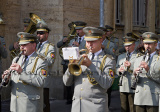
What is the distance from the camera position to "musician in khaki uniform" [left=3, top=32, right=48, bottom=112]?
19.5 feet

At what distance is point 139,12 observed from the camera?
1802 centimetres

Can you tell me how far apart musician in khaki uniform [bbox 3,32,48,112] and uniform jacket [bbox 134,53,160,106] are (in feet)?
6.20

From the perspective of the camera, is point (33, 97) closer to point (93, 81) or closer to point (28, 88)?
point (28, 88)

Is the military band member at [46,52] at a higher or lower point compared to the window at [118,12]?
lower

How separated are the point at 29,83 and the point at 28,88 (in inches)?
7.2

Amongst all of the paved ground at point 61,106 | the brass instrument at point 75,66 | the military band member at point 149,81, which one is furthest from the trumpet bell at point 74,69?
the paved ground at point 61,106

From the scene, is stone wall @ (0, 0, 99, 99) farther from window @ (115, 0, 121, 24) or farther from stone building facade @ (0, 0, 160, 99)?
window @ (115, 0, 121, 24)

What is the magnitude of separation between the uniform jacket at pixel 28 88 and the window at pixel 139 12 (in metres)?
12.1

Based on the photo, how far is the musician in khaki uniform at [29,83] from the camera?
5.96 metres

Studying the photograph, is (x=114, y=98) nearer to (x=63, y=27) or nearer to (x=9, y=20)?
(x=63, y=27)

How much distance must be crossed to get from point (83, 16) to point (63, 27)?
1139mm

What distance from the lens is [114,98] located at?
12.8 metres

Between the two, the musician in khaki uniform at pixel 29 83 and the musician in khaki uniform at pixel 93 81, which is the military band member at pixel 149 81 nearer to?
the musician in khaki uniform at pixel 93 81

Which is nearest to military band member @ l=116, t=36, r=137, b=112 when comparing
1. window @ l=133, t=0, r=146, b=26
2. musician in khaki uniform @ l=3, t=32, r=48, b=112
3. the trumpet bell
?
musician in khaki uniform @ l=3, t=32, r=48, b=112
